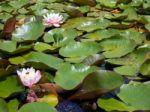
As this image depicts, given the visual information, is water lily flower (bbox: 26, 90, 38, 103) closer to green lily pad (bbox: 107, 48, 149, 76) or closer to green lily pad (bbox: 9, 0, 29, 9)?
green lily pad (bbox: 107, 48, 149, 76)

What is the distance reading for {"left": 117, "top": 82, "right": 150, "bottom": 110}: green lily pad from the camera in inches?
45.9

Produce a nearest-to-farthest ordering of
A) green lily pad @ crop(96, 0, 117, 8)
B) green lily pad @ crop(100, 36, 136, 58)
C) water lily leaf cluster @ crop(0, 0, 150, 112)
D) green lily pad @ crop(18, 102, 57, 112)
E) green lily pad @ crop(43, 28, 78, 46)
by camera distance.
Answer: green lily pad @ crop(18, 102, 57, 112) → water lily leaf cluster @ crop(0, 0, 150, 112) → green lily pad @ crop(100, 36, 136, 58) → green lily pad @ crop(43, 28, 78, 46) → green lily pad @ crop(96, 0, 117, 8)

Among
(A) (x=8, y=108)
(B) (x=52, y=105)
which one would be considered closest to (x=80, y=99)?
(B) (x=52, y=105)

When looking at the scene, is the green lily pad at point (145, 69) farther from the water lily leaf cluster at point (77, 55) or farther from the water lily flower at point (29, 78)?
the water lily flower at point (29, 78)

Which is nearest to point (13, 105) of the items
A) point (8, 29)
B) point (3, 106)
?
point (3, 106)

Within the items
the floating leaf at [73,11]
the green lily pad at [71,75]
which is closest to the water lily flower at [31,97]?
the green lily pad at [71,75]

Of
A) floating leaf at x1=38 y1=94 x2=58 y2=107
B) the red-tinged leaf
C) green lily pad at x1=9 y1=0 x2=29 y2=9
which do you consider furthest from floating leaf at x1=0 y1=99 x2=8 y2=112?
green lily pad at x1=9 y1=0 x2=29 y2=9

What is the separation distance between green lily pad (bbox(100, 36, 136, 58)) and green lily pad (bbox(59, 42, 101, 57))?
0.05 metres

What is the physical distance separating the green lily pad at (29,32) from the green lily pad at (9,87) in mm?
432

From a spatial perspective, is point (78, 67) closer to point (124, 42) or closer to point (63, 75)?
point (63, 75)

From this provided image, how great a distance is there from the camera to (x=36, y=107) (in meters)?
1.12

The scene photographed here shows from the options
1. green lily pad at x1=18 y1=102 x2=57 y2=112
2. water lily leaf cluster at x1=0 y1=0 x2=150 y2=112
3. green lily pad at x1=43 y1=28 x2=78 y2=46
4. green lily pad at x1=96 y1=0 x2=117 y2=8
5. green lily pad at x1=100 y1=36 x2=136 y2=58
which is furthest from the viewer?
green lily pad at x1=96 y1=0 x2=117 y2=8

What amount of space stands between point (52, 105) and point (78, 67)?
0.21 meters

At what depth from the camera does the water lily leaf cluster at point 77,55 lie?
47.8 inches
